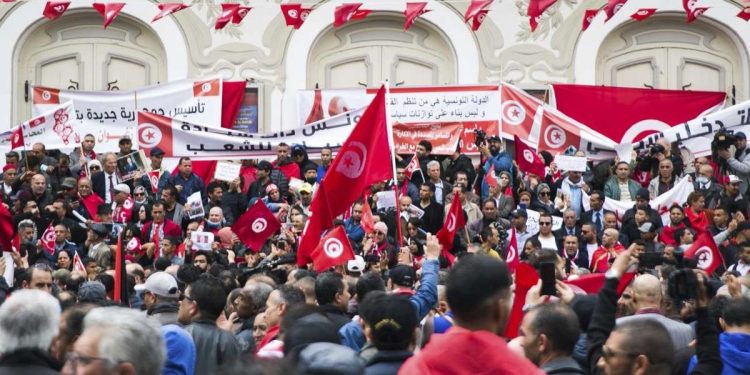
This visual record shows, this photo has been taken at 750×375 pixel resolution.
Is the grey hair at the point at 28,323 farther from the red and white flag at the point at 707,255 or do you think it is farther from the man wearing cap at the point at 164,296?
the red and white flag at the point at 707,255

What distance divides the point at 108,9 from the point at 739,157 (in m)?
10.6

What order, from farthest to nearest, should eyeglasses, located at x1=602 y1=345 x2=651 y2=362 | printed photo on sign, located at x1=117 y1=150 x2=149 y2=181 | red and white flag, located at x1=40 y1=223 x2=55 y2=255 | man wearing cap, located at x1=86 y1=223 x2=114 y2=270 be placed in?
1. printed photo on sign, located at x1=117 y1=150 x2=149 y2=181
2. red and white flag, located at x1=40 y1=223 x2=55 y2=255
3. man wearing cap, located at x1=86 y1=223 x2=114 y2=270
4. eyeglasses, located at x1=602 y1=345 x2=651 y2=362

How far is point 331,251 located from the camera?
42.2ft

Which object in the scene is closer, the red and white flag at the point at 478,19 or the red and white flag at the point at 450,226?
the red and white flag at the point at 450,226

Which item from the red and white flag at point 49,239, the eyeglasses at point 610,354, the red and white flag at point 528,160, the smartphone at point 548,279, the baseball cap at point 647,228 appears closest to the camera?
the eyeglasses at point 610,354

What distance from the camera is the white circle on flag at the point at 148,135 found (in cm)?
2416

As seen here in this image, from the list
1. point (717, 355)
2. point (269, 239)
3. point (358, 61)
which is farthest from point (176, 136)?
point (717, 355)

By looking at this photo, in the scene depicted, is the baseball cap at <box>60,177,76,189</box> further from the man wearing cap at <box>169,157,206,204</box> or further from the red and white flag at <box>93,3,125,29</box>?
the red and white flag at <box>93,3,125,29</box>

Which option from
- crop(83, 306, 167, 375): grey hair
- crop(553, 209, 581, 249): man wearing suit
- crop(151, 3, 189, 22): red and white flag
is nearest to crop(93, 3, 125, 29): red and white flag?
crop(151, 3, 189, 22): red and white flag

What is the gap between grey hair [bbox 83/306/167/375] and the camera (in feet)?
17.1

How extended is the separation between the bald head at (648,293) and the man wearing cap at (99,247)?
8.60 meters

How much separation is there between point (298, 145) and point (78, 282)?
1064 cm

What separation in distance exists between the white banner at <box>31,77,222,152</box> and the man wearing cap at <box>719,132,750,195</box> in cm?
839

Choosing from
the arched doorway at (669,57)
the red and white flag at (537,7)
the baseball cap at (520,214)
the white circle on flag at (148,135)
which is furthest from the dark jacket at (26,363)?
the arched doorway at (669,57)
